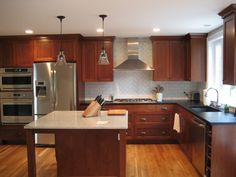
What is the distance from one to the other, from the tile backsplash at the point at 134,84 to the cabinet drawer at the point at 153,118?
27.1 inches

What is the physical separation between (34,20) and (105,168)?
246 centimetres

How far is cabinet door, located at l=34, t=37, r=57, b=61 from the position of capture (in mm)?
5035

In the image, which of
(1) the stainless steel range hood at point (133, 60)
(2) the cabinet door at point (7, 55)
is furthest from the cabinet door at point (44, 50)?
(1) the stainless steel range hood at point (133, 60)

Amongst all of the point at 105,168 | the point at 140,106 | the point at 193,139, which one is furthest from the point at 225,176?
the point at 140,106

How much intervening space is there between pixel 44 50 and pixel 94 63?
1104mm

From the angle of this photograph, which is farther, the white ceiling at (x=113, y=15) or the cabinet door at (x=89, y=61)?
the cabinet door at (x=89, y=61)

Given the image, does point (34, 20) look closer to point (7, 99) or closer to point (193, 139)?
point (7, 99)

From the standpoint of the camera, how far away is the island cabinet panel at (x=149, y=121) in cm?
508

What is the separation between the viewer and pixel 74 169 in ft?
10.7

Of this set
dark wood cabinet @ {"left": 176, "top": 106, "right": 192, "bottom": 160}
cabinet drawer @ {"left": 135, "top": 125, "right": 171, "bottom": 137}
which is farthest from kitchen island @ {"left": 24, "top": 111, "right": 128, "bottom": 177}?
cabinet drawer @ {"left": 135, "top": 125, "right": 171, "bottom": 137}

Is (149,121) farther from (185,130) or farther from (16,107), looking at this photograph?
(16,107)

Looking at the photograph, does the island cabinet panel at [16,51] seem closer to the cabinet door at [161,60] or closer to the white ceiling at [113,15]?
the white ceiling at [113,15]

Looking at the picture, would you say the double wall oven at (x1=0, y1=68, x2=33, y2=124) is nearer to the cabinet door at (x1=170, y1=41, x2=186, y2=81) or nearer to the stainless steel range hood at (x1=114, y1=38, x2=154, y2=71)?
the stainless steel range hood at (x1=114, y1=38, x2=154, y2=71)

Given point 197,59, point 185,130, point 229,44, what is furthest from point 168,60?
point 229,44
